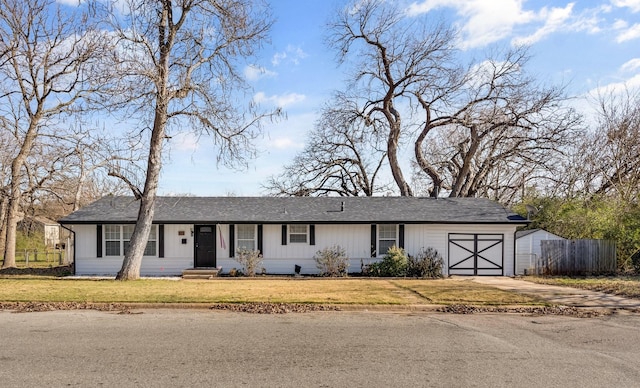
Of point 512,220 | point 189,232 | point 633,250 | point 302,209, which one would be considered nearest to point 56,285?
point 189,232

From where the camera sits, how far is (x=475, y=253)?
2230 cm

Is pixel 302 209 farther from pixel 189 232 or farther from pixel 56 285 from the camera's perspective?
pixel 56 285

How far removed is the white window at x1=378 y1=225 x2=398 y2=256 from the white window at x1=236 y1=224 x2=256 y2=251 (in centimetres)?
581

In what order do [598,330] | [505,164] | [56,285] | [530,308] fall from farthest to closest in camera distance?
1. [505,164]
2. [56,285]
3. [530,308]
4. [598,330]

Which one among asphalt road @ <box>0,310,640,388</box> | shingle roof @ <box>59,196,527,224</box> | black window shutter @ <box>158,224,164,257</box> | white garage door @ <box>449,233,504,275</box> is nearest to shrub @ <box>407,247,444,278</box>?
white garage door @ <box>449,233,504,275</box>

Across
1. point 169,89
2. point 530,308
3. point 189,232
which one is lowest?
point 530,308

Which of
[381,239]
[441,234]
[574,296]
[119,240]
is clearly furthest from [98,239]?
[574,296]

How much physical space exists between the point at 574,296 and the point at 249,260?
40.9 feet

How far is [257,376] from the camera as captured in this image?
621 centimetres

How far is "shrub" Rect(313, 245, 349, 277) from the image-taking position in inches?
822

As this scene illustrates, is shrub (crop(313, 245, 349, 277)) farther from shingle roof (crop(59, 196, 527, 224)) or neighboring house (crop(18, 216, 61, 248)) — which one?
neighboring house (crop(18, 216, 61, 248))

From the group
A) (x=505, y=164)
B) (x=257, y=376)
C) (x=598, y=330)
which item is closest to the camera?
(x=257, y=376)

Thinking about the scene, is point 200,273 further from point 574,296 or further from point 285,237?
point 574,296

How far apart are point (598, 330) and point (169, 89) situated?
1504cm
